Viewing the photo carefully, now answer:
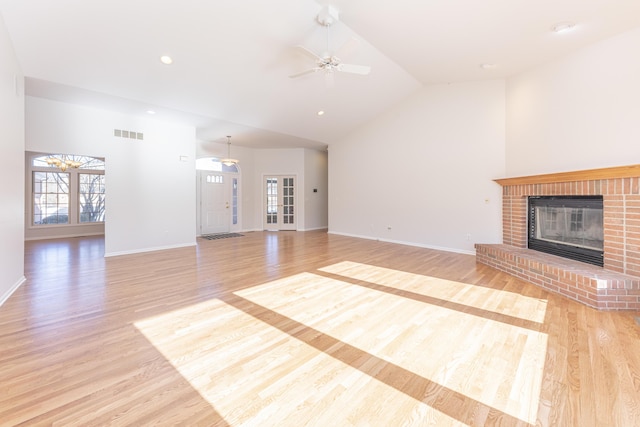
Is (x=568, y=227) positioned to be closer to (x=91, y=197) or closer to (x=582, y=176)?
(x=582, y=176)

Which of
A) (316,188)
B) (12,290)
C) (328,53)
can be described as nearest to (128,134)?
(12,290)

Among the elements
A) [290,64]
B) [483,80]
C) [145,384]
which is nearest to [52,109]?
[290,64]

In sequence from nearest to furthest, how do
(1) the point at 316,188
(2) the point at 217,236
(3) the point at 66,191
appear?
(2) the point at 217,236
(3) the point at 66,191
(1) the point at 316,188

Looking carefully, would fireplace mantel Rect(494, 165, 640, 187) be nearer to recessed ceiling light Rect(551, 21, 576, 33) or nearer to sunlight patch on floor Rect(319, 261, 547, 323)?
sunlight patch on floor Rect(319, 261, 547, 323)

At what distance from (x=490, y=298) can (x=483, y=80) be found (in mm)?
4410

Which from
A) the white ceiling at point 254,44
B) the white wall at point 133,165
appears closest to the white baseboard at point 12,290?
the white wall at point 133,165

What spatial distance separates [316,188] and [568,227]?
7255mm

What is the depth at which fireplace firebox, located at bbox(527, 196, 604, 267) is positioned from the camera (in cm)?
356

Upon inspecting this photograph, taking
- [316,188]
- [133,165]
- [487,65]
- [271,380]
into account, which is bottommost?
[271,380]

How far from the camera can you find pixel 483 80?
17.6 ft

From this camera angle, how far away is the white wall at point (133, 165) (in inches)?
192

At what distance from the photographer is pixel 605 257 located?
10.8 feet

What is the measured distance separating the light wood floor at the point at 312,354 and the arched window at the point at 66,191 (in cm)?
621

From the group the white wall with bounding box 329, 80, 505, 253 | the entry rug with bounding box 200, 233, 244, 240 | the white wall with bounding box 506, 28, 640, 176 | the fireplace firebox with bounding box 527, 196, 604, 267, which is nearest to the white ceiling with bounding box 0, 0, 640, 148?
the white wall with bounding box 506, 28, 640, 176
